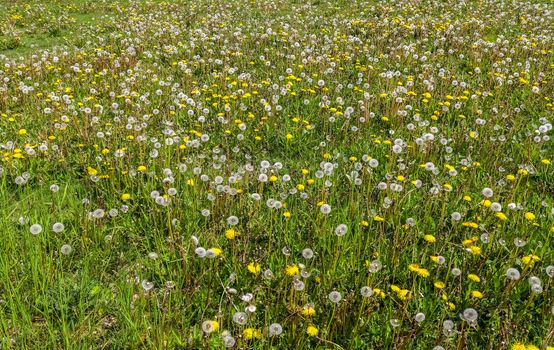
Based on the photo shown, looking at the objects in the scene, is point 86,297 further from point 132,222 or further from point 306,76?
point 306,76

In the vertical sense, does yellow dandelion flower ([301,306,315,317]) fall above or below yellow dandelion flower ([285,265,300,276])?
above

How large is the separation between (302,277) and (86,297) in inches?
62.3

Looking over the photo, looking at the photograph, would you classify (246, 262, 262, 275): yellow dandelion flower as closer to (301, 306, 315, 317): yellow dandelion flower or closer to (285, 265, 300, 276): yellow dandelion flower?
(285, 265, 300, 276): yellow dandelion flower

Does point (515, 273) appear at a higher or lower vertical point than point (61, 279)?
higher

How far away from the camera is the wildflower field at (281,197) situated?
120 inches

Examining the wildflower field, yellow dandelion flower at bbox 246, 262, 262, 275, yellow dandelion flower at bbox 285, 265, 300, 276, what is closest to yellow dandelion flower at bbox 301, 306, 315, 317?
the wildflower field

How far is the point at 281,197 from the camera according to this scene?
430 centimetres

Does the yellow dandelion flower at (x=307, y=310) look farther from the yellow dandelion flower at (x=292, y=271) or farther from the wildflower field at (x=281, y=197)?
A: the yellow dandelion flower at (x=292, y=271)

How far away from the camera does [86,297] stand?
3.34 m

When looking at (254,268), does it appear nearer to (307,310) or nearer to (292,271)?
(292,271)

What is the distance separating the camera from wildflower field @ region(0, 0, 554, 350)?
10.0ft

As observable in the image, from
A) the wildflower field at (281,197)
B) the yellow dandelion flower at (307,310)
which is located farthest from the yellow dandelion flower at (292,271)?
the yellow dandelion flower at (307,310)

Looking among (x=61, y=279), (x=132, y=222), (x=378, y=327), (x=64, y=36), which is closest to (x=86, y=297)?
(x=61, y=279)

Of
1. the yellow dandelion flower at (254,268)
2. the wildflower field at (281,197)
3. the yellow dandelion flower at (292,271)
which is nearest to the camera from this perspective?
the wildflower field at (281,197)
